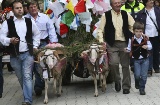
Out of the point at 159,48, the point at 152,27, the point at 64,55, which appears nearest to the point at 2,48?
the point at 64,55

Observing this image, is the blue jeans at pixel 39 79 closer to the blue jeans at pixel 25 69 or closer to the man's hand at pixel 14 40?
the blue jeans at pixel 25 69

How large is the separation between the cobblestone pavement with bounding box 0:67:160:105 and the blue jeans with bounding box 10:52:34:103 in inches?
19.3

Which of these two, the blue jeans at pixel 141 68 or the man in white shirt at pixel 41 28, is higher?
the man in white shirt at pixel 41 28

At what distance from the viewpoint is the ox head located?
397 inches

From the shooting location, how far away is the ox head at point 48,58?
33.1ft

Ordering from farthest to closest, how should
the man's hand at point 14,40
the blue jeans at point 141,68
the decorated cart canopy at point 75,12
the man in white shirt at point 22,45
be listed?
the decorated cart canopy at point 75,12
the blue jeans at point 141,68
the man in white shirt at point 22,45
the man's hand at point 14,40

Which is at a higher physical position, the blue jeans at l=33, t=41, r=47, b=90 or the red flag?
the red flag

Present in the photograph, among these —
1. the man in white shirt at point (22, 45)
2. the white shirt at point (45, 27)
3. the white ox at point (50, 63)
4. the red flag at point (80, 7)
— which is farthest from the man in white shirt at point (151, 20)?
the man in white shirt at point (22, 45)

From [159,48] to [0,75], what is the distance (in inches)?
215

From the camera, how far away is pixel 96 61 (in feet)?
34.7

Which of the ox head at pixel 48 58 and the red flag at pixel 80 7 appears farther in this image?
the red flag at pixel 80 7

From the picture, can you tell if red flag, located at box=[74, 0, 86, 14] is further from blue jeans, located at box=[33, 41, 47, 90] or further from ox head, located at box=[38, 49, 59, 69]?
ox head, located at box=[38, 49, 59, 69]

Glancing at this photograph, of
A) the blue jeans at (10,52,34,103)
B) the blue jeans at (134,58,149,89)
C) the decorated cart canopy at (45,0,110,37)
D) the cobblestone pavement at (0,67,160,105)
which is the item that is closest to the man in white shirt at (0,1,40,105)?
the blue jeans at (10,52,34,103)

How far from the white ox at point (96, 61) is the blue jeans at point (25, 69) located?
117cm
